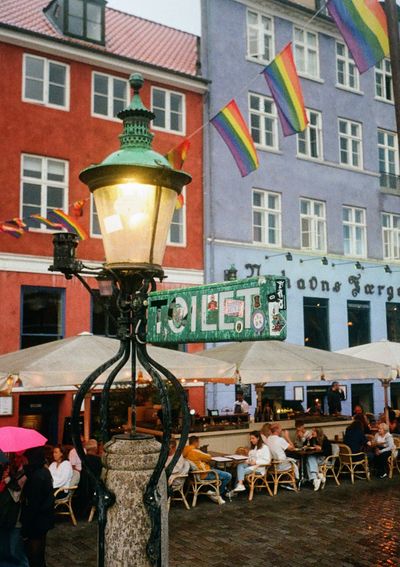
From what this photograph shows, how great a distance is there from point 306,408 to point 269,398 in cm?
167

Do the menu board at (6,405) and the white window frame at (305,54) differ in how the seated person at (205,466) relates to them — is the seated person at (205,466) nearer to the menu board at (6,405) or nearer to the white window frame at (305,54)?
the menu board at (6,405)

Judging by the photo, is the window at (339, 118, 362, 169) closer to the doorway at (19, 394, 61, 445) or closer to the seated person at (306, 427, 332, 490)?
the seated person at (306, 427, 332, 490)

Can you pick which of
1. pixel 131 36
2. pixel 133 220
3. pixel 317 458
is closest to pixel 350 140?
pixel 131 36

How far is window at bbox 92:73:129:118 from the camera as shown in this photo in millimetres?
17797

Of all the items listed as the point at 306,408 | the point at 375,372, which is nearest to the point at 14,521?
the point at 375,372

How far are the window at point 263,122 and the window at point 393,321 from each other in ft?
26.4

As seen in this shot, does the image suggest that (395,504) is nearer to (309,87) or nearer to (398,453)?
(398,453)

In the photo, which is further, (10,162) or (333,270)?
(333,270)

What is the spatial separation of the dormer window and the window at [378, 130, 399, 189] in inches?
475

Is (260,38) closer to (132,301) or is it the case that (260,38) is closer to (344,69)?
(344,69)

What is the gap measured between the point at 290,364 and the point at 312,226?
37.3 ft

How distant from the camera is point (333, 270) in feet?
72.3

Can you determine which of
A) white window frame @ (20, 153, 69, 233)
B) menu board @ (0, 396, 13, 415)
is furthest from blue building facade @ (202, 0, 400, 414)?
menu board @ (0, 396, 13, 415)

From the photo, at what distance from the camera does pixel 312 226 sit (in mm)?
21922
